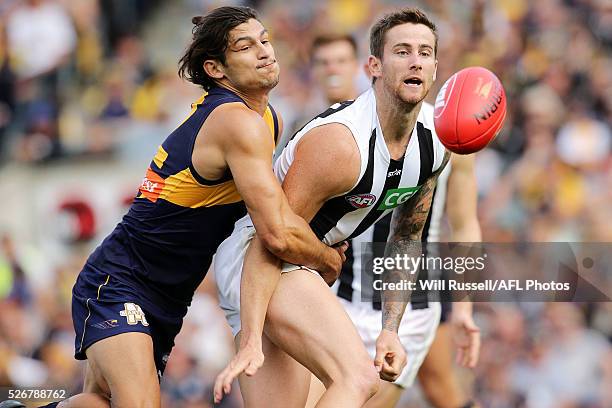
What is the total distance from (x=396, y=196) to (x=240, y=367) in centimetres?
120

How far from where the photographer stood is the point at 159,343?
19.0 feet

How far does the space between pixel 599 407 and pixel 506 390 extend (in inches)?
30.2

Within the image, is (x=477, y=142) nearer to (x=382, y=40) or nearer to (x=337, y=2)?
(x=382, y=40)

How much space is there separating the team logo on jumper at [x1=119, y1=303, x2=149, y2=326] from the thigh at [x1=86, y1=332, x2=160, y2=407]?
0.07m

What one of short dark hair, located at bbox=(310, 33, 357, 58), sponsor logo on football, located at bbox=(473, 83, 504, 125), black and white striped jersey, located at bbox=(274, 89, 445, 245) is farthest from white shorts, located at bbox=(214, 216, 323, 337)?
short dark hair, located at bbox=(310, 33, 357, 58)

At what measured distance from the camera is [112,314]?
5496 mm

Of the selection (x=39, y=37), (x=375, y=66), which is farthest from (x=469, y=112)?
(x=39, y=37)

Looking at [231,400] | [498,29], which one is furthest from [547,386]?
[498,29]

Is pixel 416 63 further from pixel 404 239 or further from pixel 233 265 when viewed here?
pixel 233 265

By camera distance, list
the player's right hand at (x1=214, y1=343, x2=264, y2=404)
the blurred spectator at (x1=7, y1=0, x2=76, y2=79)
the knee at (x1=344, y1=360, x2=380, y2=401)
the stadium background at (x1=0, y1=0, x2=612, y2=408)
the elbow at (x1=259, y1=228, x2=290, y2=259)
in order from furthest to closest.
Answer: the blurred spectator at (x1=7, y1=0, x2=76, y2=79) → the stadium background at (x1=0, y1=0, x2=612, y2=408) → the elbow at (x1=259, y1=228, x2=290, y2=259) → the knee at (x1=344, y1=360, x2=380, y2=401) → the player's right hand at (x1=214, y1=343, x2=264, y2=404)

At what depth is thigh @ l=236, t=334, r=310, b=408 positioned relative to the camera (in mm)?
5586

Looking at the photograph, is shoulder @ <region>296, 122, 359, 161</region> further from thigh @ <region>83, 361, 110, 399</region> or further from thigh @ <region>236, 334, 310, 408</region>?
thigh @ <region>83, 361, 110, 399</region>

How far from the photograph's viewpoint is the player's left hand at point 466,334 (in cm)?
679

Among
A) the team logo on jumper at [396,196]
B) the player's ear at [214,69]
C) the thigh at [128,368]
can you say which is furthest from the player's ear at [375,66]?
the thigh at [128,368]
